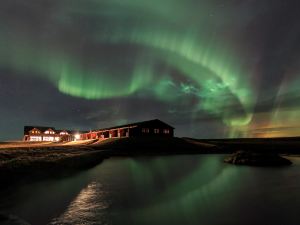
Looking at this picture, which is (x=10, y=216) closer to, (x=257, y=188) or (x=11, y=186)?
(x=11, y=186)

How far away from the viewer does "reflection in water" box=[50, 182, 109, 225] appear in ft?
49.9

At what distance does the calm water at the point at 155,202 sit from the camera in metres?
15.9

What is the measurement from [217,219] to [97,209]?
320 inches

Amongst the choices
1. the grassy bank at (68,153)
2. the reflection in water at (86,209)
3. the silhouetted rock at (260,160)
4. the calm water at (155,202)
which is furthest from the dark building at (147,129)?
the reflection in water at (86,209)

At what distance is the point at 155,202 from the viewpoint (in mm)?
20516

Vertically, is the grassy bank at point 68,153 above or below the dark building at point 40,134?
below

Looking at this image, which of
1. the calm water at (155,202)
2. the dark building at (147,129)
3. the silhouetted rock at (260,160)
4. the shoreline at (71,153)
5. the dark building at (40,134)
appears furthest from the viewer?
the dark building at (40,134)

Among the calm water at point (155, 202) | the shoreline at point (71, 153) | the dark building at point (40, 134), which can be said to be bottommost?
the calm water at point (155, 202)

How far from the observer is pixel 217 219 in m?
15.9

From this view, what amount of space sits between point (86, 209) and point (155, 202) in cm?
558

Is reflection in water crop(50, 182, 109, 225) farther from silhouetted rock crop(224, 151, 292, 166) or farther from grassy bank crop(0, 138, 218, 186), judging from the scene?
silhouetted rock crop(224, 151, 292, 166)

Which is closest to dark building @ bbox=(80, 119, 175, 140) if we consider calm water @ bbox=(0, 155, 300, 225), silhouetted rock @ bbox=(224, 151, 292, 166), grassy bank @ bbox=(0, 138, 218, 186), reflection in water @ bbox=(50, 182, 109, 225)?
grassy bank @ bbox=(0, 138, 218, 186)

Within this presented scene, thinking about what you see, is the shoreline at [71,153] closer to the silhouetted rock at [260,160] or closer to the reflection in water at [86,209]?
the reflection in water at [86,209]

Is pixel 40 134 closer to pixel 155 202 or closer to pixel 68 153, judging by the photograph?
pixel 68 153
